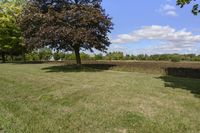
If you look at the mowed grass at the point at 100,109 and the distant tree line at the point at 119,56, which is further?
the distant tree line at the point at 119,56

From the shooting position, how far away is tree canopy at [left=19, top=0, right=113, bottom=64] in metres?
22.3

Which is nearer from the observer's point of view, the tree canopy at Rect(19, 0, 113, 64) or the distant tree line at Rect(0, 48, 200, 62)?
the tree canopy at Rect(19, 0, 113, 64)

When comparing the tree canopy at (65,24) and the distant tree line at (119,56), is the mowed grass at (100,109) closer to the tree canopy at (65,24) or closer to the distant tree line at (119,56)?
the tree canopy at (65,24)

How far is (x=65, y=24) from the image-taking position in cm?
2291

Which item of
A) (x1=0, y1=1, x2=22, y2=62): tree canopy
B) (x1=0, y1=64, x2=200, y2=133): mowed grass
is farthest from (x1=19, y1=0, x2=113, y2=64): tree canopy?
(x1=0, y1=1, x2=22, y2=62): tree canopy

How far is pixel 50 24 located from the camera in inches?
902

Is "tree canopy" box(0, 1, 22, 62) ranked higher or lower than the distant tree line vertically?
higher

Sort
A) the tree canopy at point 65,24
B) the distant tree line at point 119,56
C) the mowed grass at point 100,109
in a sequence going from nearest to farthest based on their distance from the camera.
Result: the mowed grass at point 100,109 < the tree canopy at point 65,24 < the distant tree line at point 119,56

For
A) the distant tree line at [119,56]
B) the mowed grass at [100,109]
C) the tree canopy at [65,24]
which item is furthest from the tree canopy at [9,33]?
the mowed grass at [100,109]

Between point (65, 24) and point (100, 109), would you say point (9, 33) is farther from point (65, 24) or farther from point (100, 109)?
point (100, 109)

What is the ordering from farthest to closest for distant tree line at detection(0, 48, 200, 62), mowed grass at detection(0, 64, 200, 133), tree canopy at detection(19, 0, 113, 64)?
distant tree line at detection(0, 48, 200, 62) → tree canopy at detection(19, 0, 113, 64) → mowed grass at detection(0, 64, 200, 133)

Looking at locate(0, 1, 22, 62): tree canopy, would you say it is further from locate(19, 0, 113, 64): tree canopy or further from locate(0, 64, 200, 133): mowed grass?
locate(0, 64, 200, 133): mowed grass

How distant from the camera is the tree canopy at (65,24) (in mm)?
22297

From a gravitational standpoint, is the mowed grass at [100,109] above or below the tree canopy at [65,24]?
below
